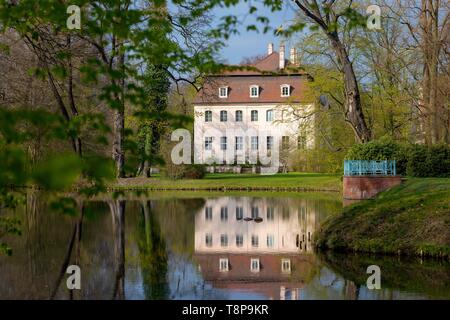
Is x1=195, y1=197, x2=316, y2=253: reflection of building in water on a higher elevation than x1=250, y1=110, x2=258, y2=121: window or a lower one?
lower

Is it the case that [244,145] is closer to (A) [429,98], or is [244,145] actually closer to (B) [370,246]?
(A) [429,98]

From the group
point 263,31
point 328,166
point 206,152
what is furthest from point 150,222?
point 206,152

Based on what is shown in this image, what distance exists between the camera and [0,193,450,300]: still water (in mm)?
8680

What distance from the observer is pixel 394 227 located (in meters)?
12.5

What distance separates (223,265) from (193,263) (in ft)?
1.87

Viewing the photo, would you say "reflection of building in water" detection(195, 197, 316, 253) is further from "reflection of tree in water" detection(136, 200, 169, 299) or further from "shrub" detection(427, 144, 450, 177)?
"shrub" detection(427, 144, 450, 177)

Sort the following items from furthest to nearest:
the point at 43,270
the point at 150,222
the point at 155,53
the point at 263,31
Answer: the point at 150,222, the point at 43,270, the point at 263,31, the point at 155,53

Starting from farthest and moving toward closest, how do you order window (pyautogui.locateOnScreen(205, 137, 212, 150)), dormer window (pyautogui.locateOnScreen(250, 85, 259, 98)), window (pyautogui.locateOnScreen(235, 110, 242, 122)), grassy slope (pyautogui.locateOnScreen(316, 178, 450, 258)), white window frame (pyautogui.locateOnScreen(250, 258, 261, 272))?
window (pyautogui.locateOnScreen(205, 137, 212, 150)), window (pyautogui.locateOnScreen(235, 110, 242, 122)), dormer window (pyautogui.locateOnScreen(250, 85, 259, 98)), grassy slope (pyautogui.locateOnScreen(316, 178, 450, 258)), white window frame (pyautogui.locateOnScreen(250, 258, 261, 272))

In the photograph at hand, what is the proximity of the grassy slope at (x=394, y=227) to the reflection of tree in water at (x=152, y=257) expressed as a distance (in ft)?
10.9

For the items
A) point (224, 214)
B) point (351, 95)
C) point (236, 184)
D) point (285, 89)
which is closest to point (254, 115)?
point (285, 89)

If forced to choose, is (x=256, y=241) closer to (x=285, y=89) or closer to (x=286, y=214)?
(x=286, y=214)

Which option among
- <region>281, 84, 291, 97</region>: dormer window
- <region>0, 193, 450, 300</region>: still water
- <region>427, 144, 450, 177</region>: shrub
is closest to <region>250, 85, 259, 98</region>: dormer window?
Answer: <region>281, 84, 291, 97</region>: dormer window

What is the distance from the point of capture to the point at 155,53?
558cm

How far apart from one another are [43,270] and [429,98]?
75.7ft
